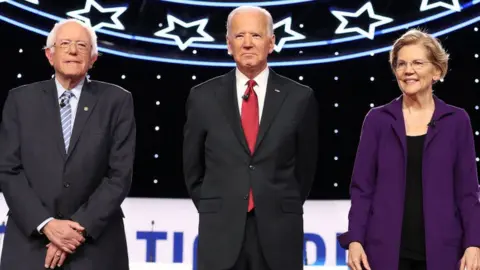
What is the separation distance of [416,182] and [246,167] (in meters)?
0.60

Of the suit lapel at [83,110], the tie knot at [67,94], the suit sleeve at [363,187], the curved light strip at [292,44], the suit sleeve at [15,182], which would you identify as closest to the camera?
the suit sleeve at [363,187]

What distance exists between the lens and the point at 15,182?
3150 mm

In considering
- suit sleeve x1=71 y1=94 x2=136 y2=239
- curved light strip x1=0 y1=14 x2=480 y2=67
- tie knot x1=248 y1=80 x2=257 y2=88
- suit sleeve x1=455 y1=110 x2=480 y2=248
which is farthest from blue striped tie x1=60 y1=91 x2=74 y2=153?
curved light strip x1=0 y1=14 x2=480 y2=67

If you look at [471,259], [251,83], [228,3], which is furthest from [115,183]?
[228,3]

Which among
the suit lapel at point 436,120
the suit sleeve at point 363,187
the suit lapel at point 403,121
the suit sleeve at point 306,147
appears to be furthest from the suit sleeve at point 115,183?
the suit lapel at point 436,120

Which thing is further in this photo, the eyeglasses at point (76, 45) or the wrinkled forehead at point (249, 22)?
the eyeglasses at point (76, 45)

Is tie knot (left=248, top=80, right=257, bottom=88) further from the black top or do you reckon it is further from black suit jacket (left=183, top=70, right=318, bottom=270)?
the black top

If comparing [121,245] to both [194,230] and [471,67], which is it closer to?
[194,230]

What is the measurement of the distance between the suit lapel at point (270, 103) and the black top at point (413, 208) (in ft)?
1.66

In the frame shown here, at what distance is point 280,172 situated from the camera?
10.2ft

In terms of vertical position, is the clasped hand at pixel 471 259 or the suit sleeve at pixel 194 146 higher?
the suit sleeve at pixel 194 146

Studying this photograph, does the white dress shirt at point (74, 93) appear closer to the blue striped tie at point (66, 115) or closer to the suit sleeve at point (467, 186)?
the blue striped tie at point (66, 115)

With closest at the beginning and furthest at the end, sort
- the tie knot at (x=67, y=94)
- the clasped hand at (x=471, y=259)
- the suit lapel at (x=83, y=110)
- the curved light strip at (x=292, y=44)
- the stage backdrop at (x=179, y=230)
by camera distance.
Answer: the clasped hand at (x=471, y=259)
the suit lapel at (x=83, y=110)
the tie knot at (x=67, y=94)
the curved light strip at (x=292, y=44)
the stage backdrop at (x=179, y=230)

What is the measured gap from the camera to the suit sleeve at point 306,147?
3191 millimetres
